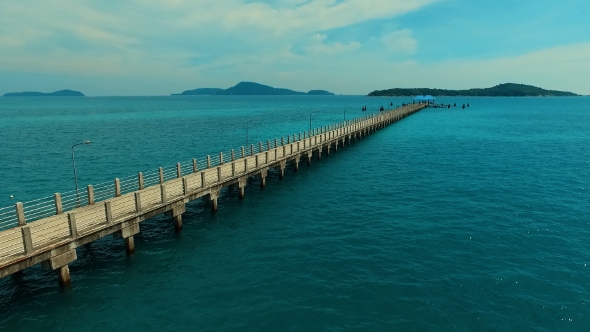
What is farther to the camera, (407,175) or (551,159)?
(551,159)

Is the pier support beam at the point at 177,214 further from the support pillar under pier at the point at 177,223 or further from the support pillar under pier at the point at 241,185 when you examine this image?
the support pillar under pier at the point at 241,185

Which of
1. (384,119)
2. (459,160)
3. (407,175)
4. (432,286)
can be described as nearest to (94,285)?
(432,286)

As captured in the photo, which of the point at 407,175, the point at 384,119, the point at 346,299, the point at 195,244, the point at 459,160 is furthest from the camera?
the point at 384,119

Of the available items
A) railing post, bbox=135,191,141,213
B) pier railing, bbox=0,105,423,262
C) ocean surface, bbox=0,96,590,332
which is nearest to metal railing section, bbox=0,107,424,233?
pier railing, bbox=0,105,423,262

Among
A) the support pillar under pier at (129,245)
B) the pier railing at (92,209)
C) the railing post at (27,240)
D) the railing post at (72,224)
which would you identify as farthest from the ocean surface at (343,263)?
the railing post at (27,240)

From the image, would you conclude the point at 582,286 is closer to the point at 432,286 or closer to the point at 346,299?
the point at 432,286

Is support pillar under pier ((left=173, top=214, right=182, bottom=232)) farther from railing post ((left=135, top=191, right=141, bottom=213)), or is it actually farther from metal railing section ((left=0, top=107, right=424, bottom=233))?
railing post ((left=135, top=191, right=141, bottom=213))
